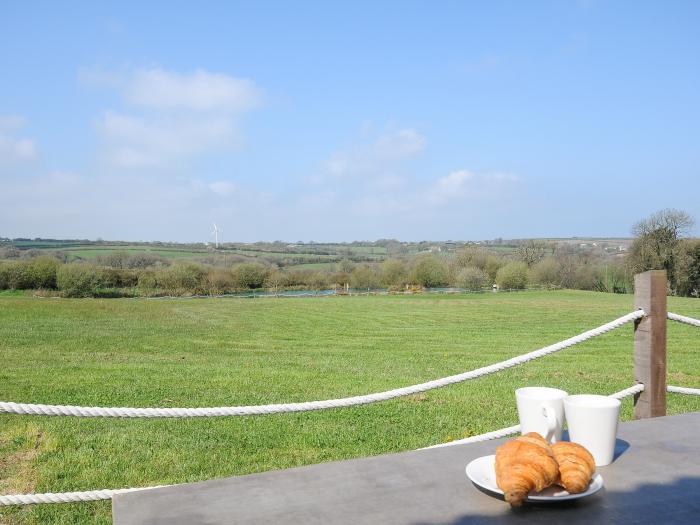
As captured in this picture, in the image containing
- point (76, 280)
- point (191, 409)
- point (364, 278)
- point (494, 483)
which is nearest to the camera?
point (494, 483)

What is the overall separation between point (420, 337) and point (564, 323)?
926 cm

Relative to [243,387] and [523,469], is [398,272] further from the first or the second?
[523,469]

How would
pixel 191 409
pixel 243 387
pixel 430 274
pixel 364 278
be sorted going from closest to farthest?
pixel 191 409, pixel 243 387, pixel 364 278, pixel 430 274

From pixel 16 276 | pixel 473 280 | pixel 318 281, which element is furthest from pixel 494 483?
pixel 473 280

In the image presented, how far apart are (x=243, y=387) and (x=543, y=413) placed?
6980mm

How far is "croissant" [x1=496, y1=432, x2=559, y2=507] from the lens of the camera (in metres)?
1.51

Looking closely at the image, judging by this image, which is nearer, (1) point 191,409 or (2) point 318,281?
(1) point 191,409

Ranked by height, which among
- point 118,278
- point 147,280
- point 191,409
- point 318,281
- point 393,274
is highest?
point 191,409

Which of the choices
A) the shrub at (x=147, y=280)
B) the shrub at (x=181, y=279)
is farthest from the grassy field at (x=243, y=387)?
the shrub at (x=181, y=279)

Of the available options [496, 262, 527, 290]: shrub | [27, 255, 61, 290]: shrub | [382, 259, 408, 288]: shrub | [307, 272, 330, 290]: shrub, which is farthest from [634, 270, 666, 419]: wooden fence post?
[382, 259, 408, 288]: shrub

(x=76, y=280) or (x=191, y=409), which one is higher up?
(x=191, y=409)

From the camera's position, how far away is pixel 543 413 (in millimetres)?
1902

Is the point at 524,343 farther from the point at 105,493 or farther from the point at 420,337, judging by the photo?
the point at 105,493

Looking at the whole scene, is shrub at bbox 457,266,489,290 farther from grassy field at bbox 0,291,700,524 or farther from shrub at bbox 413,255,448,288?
grassy field at bbox 0,291,700,524
